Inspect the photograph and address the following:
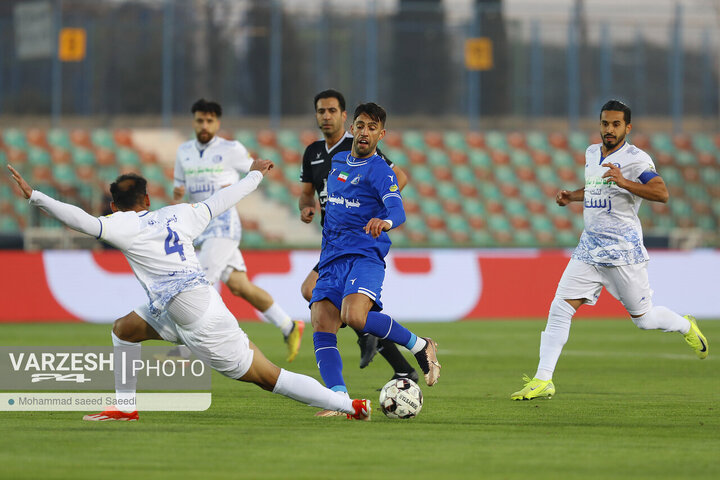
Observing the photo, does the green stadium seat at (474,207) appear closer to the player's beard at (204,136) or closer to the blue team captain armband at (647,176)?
the player's beard at (204,136)

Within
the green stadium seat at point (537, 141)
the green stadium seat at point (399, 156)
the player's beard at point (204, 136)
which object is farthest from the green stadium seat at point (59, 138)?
the player's beard at point (204, 136)

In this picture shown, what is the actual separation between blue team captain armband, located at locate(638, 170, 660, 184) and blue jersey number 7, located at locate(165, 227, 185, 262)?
4.01 meters

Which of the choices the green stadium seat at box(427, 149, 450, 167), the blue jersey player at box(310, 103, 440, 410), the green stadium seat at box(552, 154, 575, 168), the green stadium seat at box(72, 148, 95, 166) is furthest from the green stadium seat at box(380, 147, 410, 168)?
the blue jersey player at box(310, 103, 440, 410)

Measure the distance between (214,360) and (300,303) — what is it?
10186 mm

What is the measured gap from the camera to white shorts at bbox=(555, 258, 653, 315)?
9.58 meters

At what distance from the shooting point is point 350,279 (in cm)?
811

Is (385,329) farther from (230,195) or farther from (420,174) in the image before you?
(420,174)

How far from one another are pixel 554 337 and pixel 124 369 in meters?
3.60

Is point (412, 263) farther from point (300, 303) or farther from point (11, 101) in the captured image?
point (11, 101)

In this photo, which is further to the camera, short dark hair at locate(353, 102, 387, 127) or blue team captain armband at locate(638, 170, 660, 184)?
blue team captain armband at locate(638, 170, 660, 184)

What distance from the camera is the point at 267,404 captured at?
343 inches

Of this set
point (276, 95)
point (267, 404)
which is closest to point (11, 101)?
point (276, 95)

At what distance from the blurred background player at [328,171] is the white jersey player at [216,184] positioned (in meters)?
2.27

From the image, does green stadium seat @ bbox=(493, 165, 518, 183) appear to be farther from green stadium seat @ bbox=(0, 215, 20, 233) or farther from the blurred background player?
the blurred background player
